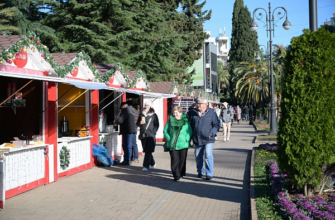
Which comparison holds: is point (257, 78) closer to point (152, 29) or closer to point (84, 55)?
point (152, 29)

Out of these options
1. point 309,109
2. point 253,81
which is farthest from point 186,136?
point 253,81

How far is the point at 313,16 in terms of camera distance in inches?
286

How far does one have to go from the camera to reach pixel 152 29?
89.3 feet

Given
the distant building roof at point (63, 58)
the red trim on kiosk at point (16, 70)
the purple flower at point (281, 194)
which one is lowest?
the purple flower at point (281, 194)

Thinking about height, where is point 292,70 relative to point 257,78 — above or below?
below

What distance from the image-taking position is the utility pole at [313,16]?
7.16 meters

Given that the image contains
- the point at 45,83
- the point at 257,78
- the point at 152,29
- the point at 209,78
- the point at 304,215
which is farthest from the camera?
the point at 209,78

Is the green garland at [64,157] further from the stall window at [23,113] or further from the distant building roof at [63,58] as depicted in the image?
the distant building roof at [63,58]

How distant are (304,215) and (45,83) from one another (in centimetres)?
609

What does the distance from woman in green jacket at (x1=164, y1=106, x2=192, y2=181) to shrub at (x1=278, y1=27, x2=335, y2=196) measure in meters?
3.34

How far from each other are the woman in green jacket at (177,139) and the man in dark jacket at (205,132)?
0.77 ft

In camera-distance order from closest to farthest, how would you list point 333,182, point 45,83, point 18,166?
point 333,182
point 18,166
point 45,83

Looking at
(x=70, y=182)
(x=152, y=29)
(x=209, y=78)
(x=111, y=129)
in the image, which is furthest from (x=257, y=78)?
(x=70, y=182)

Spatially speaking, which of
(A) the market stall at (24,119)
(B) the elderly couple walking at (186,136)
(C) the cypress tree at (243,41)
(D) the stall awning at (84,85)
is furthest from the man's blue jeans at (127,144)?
(C) the cypress tree at (243,41)
